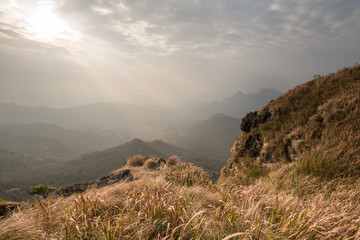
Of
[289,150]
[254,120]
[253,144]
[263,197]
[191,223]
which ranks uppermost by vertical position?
[254,120]

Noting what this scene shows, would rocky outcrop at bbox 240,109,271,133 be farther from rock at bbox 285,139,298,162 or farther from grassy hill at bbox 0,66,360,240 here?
rock at bbox 285,139,298,162

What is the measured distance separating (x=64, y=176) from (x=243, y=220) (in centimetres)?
21494

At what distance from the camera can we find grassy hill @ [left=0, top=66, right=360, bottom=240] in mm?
2266

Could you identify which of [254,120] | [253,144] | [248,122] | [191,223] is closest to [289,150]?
[253,144]

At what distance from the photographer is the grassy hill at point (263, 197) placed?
2.27 meters

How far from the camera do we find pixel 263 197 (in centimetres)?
343

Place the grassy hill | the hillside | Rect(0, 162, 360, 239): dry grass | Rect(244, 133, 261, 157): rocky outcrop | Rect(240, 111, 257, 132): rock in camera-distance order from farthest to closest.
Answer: Rect(240, 111, 257, 132): rock → Rect(244, 133, 261, 157): rocky outcrop → the hillside → the grassy hill → Rect(0, 162, 360, 239): dry grass

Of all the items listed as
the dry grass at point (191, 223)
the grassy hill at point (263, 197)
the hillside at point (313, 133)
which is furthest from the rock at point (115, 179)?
the hillside at point (313, 133)

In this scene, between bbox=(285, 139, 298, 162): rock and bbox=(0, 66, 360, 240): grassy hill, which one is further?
bbox=(285, 139, 298, 162): rock

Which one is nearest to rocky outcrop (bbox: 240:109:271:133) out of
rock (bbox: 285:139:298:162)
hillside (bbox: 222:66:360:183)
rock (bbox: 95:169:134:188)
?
hillside (bbox: 222:66:360:183)

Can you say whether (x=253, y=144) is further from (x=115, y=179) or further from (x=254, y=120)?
(x=115, y=179)

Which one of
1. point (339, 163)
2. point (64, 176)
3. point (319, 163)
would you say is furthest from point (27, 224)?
point (64, 176)

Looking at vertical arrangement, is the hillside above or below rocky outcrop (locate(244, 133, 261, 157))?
above

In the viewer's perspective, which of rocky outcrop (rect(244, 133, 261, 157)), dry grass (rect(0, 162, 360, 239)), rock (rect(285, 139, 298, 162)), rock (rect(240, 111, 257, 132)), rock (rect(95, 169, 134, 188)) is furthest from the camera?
rock (rect(240, 111, 257, 132))
